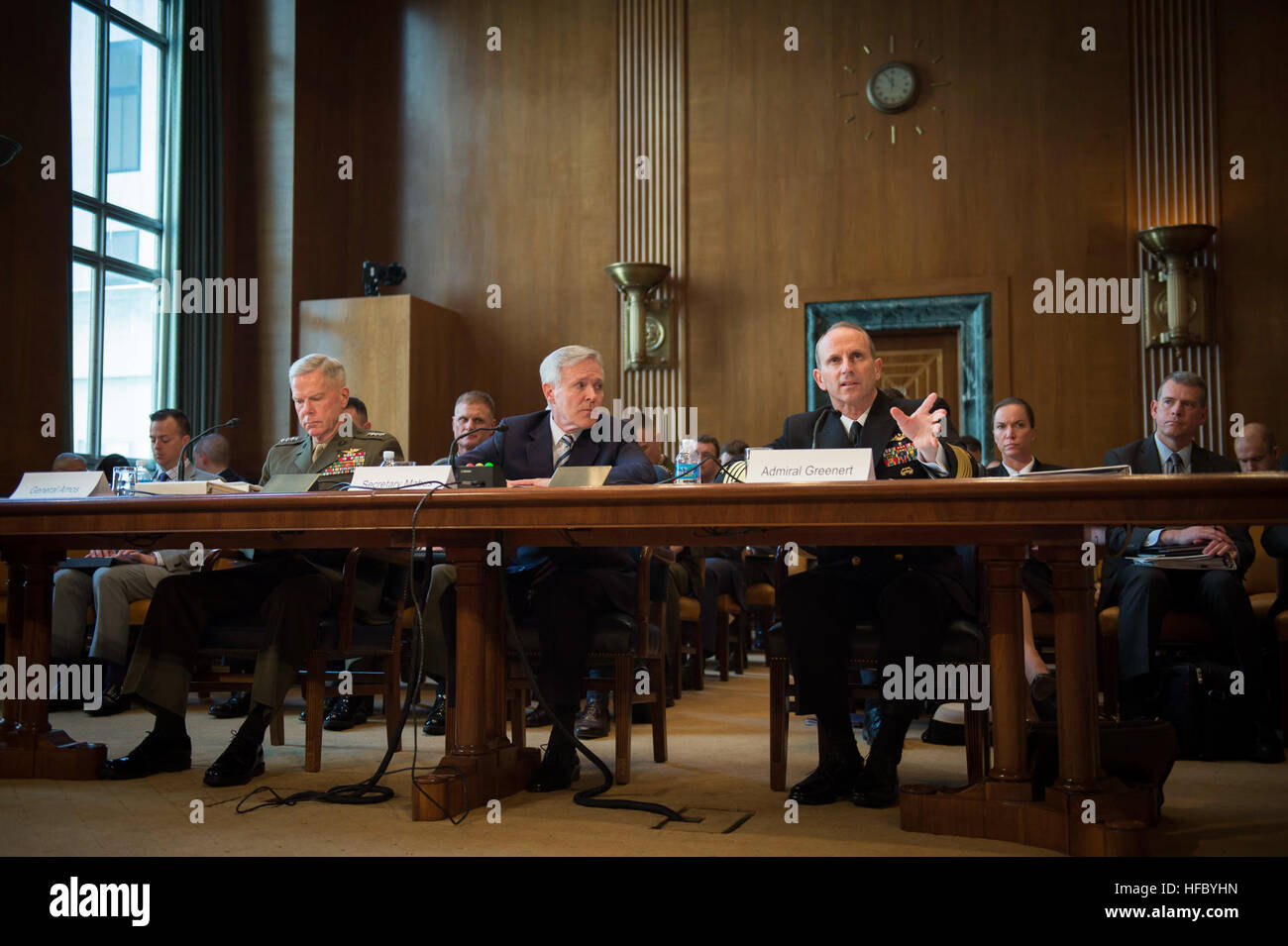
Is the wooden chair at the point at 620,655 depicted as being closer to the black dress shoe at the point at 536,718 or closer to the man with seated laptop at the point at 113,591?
the black dress shoe at the point at 536,718

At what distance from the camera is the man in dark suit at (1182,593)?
3371mm

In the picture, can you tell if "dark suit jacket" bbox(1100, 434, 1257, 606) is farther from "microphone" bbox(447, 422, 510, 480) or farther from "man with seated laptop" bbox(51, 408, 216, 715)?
"man with seated laptop" bbox(51, 408, 216, 715)

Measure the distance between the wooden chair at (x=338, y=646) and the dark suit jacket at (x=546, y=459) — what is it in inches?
15.8

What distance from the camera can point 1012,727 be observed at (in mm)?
2338

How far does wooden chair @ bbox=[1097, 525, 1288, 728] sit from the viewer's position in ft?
11.4

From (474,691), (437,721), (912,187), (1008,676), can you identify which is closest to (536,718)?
(437,721)

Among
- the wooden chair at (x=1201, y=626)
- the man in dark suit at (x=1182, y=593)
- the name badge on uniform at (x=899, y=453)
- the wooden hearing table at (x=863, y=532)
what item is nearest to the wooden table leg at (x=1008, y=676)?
the wooden hearing table at (x=863, y=532)

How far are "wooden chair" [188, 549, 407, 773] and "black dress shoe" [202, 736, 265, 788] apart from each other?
16cm

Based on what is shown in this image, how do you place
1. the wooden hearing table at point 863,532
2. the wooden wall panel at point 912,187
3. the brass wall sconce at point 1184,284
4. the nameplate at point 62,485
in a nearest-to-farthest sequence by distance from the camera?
the wooden hearing table at point 863,532
the nameplate at point 62,485
the brass wall sconce at point 1184,284
the wooden wall panel at point 912,187

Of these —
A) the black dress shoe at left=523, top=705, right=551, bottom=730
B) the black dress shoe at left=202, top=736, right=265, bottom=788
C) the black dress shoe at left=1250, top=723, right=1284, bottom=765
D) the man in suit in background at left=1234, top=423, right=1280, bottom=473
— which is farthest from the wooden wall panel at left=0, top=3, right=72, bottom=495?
the man in suit in background at left=1234, top=423, right=1280, bottom=473

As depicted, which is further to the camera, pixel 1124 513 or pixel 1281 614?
pixel 1281 614
